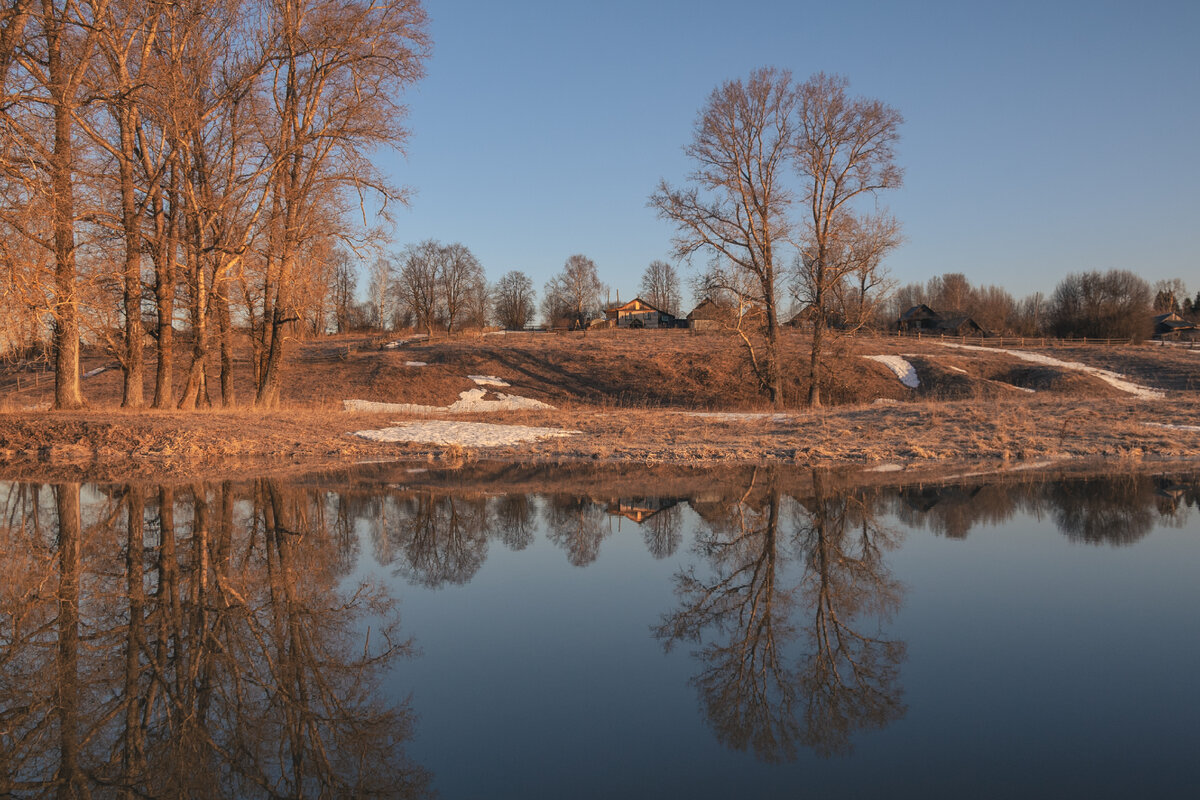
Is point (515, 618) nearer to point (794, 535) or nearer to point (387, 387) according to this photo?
point (794, 535)

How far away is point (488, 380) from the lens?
38406 millimetres

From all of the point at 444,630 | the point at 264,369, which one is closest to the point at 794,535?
the point at 444,630

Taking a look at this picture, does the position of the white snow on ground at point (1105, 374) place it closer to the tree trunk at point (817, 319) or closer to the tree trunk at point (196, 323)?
the tree trunk at point (817, 319)

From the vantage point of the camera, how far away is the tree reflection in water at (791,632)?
4285 mm

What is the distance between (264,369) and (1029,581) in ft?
82.7

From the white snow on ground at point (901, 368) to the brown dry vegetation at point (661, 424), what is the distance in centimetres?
56

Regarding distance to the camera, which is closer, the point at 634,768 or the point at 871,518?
the point at 634,768

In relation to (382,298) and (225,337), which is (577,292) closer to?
(382,298)

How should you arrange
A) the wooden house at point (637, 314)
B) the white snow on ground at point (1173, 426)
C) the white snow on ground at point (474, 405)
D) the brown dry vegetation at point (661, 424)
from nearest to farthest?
the brown dry vegetation at point (661, 424)
the white snow on ground at point (1173, 426)
the white snow on ground at point (474, 405)
the wooden house at point (637, 314)

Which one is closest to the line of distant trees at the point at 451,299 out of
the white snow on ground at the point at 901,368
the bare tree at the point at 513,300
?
the bare tree at the point at 513,300

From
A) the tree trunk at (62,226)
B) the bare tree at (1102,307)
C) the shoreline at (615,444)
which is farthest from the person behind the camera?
the bare tree at (1102,307)

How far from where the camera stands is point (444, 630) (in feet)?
19.1

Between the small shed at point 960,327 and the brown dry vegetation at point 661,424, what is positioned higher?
the small shed at point 960,327

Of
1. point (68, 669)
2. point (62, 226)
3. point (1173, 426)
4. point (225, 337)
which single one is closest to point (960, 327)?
point (1173, 426)
